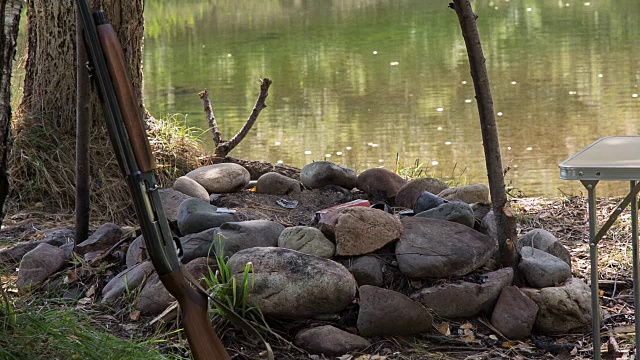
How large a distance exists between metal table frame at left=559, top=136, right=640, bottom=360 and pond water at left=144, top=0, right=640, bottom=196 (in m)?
3.23

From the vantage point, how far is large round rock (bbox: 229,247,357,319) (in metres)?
3.79

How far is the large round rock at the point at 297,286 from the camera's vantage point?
149 inches

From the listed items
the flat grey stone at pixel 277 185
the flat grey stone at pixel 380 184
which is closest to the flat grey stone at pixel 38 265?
the flat grey stone at pixel 277 185

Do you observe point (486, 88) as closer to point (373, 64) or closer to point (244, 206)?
point (244, 206)

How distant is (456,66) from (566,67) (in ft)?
4.15

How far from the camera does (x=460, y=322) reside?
3969 mm

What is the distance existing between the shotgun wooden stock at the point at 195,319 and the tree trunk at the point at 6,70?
80 centimetres

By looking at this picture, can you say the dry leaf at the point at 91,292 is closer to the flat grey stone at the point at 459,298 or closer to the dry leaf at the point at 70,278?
the dry leaf at the point at 70,278

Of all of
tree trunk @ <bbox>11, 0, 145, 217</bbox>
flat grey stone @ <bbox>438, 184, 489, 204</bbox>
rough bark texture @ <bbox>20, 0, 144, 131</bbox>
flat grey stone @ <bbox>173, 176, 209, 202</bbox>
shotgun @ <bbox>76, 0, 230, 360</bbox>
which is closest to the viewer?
shotgun @ <bbox>76, 0, 230, 360</bbox>

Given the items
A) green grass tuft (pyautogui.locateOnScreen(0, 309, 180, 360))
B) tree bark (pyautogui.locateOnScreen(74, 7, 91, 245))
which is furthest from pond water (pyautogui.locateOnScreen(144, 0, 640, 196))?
green grass tuft (pyautogui.locateOnScreen(0, 309, 180, 360))

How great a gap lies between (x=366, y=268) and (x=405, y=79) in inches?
265

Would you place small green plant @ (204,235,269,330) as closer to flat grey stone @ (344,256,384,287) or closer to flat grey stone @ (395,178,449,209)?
flat grey stone @ (344,256,384,287)

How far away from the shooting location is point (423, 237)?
13.6 feet

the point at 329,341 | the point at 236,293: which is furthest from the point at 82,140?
the point at 329,341
